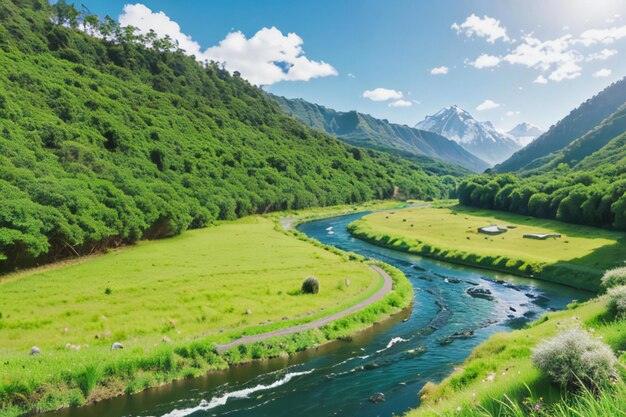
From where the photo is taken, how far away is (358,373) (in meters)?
37.5

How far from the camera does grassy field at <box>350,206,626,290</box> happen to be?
74350mm

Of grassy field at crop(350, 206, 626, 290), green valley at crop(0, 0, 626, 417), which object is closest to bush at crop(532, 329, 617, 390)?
green valley at crop(0, 0, 626, 417)

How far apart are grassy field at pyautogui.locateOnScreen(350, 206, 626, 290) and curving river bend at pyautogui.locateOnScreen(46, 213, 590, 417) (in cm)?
1201

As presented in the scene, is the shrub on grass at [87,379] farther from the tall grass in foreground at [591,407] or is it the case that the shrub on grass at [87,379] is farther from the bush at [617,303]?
the bush at [617,303]

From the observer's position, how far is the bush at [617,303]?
2626cm

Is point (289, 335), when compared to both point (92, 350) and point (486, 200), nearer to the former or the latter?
point (92, 350)

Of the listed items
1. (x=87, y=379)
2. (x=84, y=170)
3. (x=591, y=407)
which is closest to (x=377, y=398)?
(x=87, y=379)

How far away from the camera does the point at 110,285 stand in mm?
58156

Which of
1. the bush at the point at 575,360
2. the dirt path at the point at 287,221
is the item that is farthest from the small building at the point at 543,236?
the bush at the point at 575,360

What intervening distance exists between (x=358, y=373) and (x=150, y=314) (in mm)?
26384

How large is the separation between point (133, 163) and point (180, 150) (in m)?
37.6

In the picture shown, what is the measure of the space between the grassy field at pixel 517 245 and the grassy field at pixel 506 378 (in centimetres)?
3470

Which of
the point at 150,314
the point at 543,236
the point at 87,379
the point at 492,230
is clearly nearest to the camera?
the point at 87,379

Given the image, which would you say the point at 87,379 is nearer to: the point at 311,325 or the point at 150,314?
the point at 150,314
